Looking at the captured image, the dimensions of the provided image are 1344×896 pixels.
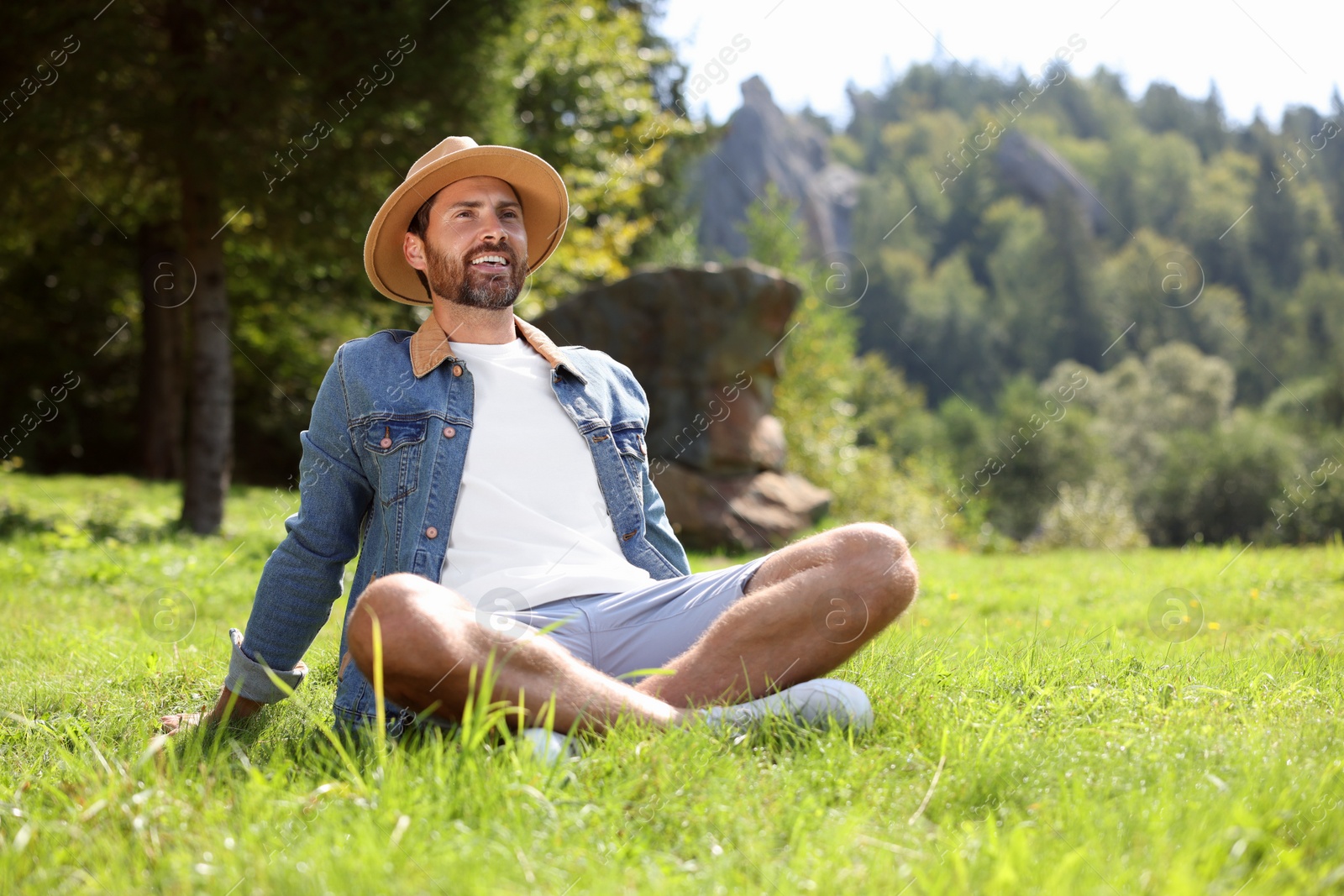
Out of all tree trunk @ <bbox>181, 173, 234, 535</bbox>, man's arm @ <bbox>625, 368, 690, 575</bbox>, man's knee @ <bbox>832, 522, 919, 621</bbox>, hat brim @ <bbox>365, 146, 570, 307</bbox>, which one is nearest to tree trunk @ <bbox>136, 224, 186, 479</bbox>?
tree trunk @ <bbox>181, 173, 234, 535</bbox>

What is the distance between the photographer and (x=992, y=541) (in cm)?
1390

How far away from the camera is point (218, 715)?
2660 millimetres

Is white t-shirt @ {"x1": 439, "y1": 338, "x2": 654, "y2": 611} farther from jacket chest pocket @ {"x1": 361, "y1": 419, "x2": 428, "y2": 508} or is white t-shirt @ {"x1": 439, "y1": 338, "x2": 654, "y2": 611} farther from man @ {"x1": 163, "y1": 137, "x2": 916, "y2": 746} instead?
jacket chest pocket @ {"x1": 361, "y1": 419, "x2": 428, "y2": 508}

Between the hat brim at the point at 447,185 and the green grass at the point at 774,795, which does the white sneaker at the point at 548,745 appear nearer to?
the green grass at the point at 774,795

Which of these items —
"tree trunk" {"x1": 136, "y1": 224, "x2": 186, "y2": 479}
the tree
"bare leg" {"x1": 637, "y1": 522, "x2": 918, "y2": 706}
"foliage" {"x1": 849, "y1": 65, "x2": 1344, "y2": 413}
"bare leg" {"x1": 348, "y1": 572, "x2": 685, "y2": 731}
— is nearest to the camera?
"bare leg" {"x1": 348, "y1": 572, "x2": 685, "y2": 731}

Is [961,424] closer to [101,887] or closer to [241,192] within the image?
[241,192]

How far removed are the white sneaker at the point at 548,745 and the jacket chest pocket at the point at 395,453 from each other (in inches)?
34.2

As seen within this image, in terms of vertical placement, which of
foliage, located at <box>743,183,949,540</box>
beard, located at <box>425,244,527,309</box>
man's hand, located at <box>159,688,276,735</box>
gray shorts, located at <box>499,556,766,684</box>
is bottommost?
foliage, located at <box>743,183,949,540</box>

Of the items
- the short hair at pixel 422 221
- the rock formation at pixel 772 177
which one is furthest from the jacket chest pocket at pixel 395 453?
the rock formation at pixel 772 177

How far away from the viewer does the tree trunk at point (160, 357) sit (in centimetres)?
1188

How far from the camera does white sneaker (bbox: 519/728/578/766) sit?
78.0 inches

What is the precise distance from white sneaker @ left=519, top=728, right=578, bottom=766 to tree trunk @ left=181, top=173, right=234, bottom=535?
24.0 feet

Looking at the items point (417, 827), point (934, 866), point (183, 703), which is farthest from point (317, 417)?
point (934, 866)

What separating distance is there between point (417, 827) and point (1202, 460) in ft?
93.2
